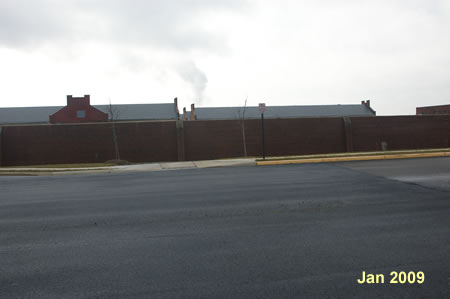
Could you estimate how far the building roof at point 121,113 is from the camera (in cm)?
6450

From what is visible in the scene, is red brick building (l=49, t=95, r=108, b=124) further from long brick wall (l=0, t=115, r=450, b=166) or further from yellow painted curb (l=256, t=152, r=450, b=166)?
yellow painted curb (l=256, t=152, r=450, b=166)

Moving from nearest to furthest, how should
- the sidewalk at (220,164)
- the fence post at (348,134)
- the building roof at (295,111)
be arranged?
the sidewalk at (220,164), the fence post at (348,134), the building roof at (295,111)

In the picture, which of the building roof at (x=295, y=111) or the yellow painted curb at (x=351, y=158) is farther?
the building roof at (x=295, y=111)

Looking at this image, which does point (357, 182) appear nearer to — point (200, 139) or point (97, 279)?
point (97, 279)

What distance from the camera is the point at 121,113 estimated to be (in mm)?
65062

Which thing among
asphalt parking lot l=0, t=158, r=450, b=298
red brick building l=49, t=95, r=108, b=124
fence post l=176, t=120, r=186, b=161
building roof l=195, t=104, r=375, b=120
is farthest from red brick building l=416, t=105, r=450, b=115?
asphalt parking lot l=0, t=158, r=450, b=298

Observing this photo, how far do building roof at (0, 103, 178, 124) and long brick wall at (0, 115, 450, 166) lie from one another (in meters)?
40.2

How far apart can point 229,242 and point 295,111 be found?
69.4 metres

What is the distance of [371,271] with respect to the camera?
429 centimetres

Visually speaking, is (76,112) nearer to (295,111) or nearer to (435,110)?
(295,111)

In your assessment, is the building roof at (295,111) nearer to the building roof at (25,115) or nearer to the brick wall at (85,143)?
the building roof at (25,115)

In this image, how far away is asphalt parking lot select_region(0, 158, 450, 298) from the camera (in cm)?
396

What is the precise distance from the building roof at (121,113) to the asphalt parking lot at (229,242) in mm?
55594

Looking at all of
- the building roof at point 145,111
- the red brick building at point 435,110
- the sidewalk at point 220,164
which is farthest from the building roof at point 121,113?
the red brick building at point 435,110
